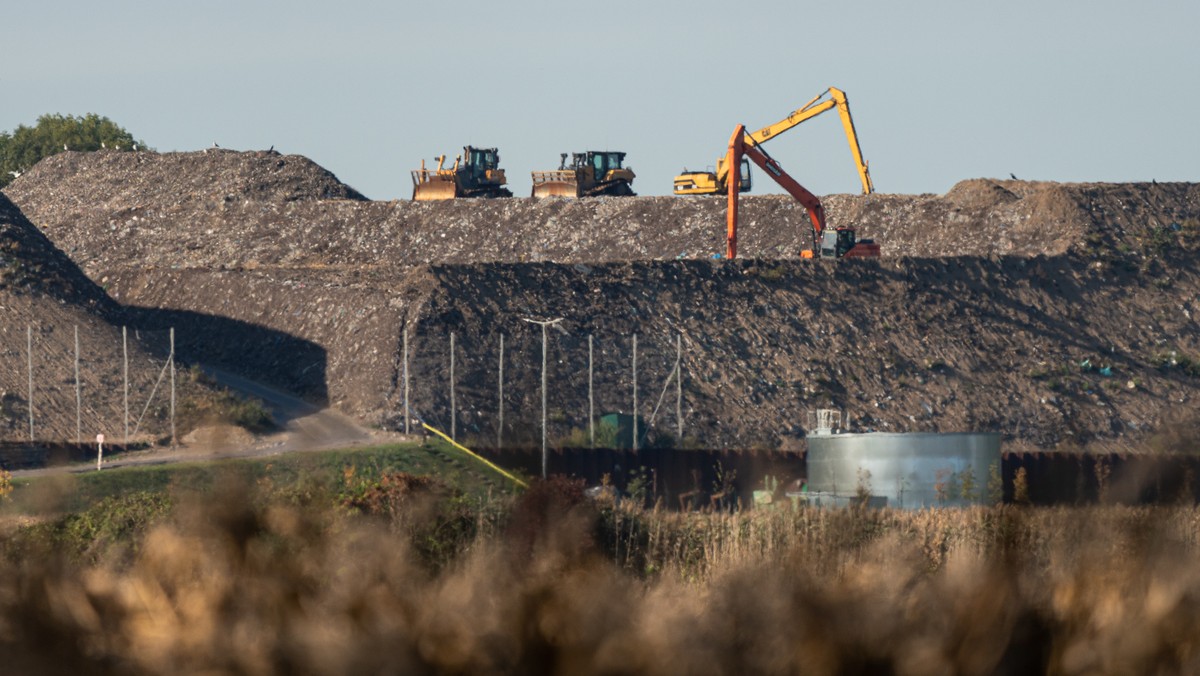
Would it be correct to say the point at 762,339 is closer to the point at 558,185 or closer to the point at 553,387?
the point at 553,387

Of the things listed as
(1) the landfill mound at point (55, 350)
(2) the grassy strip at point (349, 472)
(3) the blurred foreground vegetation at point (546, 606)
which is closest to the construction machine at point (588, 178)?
(1) the landfill mound at point (55, 350)

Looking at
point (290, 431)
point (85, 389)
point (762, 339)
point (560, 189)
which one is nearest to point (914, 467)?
point (290, 431)

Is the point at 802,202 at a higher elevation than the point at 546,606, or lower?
higher

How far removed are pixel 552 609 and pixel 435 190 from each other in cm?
6325

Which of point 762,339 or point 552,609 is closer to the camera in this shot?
point 552,609

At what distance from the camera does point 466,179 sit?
238ft

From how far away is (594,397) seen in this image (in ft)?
160

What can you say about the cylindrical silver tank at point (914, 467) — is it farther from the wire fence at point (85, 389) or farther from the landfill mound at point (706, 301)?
the wire fence at point (85, 389)

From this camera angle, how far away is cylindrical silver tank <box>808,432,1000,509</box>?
111 feet

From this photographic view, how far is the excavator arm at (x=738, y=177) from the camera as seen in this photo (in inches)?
2328

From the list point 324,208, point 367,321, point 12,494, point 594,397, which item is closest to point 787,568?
point 12,494

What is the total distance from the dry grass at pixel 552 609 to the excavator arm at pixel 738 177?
160ft

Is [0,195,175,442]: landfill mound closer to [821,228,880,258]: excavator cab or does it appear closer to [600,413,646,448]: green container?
[600,413,646,448]: green container

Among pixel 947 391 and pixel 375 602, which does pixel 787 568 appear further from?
pixel 947 391
